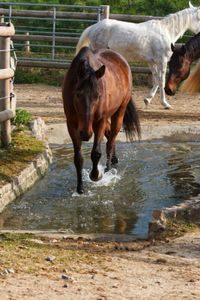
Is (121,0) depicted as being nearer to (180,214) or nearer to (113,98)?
(113,98)

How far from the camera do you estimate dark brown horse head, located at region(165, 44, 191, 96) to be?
13062mm

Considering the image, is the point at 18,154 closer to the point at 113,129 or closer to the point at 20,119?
the point at 113,129

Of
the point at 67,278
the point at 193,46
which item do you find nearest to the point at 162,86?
the point at 193,46

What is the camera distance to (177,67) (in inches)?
522

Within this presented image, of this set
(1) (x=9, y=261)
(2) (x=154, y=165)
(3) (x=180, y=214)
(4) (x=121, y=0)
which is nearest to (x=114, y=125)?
(2) (x=154, y=165)

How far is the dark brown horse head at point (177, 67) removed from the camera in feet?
42.9

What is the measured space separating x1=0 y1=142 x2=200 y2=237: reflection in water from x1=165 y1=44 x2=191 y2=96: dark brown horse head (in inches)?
99.4

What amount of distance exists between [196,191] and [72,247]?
2.90 metres

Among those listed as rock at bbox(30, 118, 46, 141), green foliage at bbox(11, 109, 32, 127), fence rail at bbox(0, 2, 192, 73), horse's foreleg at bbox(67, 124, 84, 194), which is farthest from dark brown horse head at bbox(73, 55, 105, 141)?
fence rail at bbox(0, 2, 192, 73)

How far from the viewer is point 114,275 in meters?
5.23

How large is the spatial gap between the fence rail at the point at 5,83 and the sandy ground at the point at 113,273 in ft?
9.64

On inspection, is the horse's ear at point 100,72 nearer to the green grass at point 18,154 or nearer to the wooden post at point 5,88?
the green grass at point 18,154

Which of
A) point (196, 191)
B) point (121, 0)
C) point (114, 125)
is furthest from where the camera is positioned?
Result: point (121, 0)

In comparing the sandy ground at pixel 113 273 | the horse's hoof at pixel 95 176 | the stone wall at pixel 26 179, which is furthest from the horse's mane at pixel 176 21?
the sandy ground at pixel 113 273
